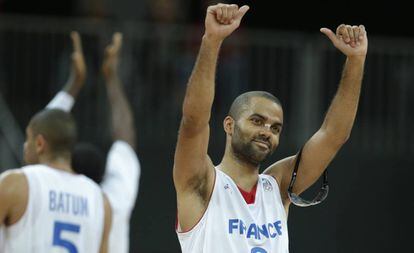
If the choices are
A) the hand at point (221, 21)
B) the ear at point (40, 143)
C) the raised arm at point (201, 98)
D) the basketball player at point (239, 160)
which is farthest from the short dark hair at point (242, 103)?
the ear at point (40, 143)

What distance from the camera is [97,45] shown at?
15.1m

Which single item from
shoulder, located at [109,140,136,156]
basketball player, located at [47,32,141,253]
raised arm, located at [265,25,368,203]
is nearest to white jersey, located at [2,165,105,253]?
basketball player, located at [47,32,141,253]

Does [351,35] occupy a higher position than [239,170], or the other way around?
[351,35]

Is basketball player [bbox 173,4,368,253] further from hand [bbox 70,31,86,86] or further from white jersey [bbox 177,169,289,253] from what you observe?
hand [bbox 70,31,86,86]

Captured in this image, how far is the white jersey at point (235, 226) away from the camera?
7.20 m

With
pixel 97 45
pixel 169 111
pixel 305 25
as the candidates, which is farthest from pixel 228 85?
pixel 305 25

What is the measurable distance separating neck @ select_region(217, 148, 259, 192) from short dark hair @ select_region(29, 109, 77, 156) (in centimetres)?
→ 134

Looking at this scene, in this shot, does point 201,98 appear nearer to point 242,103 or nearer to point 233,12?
point 233,12

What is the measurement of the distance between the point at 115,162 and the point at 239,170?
9.40ft

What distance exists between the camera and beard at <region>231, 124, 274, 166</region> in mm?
7363

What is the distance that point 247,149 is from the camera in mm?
7379

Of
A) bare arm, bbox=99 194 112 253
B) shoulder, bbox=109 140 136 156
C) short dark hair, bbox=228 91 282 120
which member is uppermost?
short dark hair, bbox=228 91 282 120

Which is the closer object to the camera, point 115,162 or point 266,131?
point 266,131

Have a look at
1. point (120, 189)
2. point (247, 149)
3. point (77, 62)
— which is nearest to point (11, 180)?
point (247, 149)
